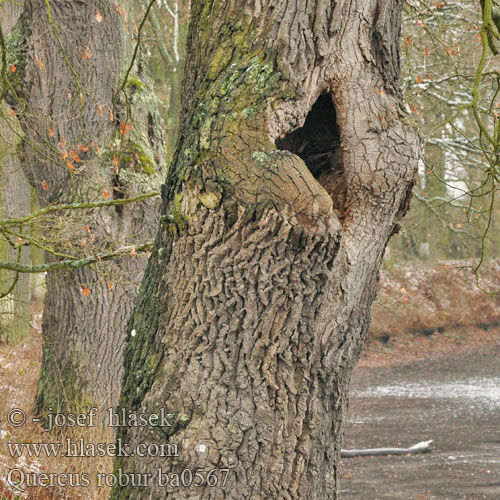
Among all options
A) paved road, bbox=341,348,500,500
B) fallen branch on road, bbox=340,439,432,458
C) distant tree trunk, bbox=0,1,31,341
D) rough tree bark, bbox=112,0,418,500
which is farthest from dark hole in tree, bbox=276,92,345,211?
distant tree trunk, bbox=0,1,31,341

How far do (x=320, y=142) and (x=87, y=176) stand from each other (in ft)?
10.2

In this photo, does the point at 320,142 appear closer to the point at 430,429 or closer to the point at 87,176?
the point at 87,176

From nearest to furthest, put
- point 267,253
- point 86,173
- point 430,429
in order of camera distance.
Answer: point 267,253 < point 86,173 < point 430,429

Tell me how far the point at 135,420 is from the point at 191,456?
300 millimetres

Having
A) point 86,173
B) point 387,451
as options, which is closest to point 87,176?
point 86,173

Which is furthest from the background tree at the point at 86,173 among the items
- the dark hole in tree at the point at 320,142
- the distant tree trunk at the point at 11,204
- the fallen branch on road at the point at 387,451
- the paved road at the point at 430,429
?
the distant tree trunk at the point at 11,204

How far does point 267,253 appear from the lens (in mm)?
2541

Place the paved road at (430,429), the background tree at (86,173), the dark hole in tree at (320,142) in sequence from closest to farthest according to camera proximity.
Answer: the dark hole in tree at (320,142), the background tree at (86,173), the paved road at (430,429)

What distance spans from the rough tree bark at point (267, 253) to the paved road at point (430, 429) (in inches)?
161

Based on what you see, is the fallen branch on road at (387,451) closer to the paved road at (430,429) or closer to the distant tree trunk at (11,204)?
the paved road at (430,429)

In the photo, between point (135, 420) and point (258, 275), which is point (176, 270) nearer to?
point (258, 275)

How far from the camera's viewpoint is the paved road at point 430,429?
660 cm

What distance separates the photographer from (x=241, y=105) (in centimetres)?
262

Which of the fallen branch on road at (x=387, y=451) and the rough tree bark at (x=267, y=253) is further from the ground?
the rough tree bark at (x=267, y=253)
